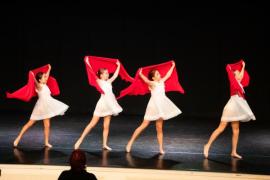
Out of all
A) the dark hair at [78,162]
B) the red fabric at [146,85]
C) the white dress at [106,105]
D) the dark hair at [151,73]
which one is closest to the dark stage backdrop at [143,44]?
the red fabric at [146,85]

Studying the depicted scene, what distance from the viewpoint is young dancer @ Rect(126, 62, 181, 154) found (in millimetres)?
7943

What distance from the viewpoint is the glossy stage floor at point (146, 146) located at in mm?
7367

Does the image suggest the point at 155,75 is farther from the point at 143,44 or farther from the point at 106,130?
the point at 143,44

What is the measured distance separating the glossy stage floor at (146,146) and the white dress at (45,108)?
1.75 ft

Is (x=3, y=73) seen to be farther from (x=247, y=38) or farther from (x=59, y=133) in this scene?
(x=247, y=38)

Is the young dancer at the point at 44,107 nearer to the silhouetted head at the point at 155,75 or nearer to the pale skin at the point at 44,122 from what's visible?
the pale skin at the point at 44,122

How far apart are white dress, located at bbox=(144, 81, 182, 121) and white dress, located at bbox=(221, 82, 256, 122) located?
726mm

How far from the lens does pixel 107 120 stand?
8.29 metres

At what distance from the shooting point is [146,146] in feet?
28.8

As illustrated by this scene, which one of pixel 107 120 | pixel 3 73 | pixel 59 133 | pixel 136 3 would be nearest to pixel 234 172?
pixel 107 120

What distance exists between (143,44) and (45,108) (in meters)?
4.18

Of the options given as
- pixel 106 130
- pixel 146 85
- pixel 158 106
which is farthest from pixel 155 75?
pixel 106 130

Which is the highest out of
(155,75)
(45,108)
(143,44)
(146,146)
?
(143,44)

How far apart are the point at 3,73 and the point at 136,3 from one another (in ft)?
11.8
